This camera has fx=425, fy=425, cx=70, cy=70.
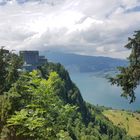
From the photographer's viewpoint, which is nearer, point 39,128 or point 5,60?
point 39,128

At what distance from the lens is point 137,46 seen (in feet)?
112

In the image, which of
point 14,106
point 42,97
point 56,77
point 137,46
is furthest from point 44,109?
point 137,46

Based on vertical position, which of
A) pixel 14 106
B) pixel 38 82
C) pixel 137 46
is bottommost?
pixel 14 106

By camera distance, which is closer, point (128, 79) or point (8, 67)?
point (128, 79)

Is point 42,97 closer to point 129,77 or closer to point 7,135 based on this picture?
point 7,135

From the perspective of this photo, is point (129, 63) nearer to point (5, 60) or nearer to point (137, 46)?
point (137, 46)

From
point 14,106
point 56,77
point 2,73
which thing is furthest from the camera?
point 2,73

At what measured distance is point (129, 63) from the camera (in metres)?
33.5

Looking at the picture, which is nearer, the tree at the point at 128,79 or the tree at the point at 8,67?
the tree at the point at 128,79

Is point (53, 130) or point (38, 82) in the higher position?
point (38, 82)

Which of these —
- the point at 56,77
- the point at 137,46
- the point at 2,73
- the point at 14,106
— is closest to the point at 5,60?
the point at 2,73

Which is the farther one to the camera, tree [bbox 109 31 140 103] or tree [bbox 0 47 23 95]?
tree [bbox 0 47 23 95]

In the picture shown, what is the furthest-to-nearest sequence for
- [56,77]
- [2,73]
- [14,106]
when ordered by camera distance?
[2,73], [14,106], [56,77]

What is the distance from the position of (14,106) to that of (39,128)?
9459 millimetres
